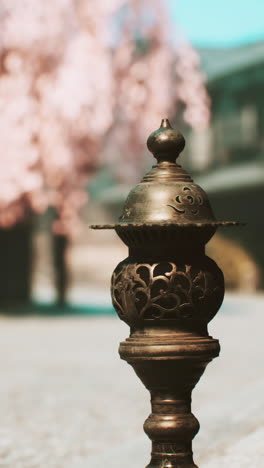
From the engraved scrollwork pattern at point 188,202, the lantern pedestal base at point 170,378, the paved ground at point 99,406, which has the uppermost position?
the engraved scrollwork pattern at point 188,202

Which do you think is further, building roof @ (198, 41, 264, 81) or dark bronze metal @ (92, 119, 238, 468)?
building roof @ (198, 41, 264, 81)

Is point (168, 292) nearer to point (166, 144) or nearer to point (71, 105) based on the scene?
point (166, 144)

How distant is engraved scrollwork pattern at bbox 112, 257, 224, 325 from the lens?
4.04 metres

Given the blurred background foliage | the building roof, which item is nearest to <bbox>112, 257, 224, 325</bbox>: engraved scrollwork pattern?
the blurred background foliage

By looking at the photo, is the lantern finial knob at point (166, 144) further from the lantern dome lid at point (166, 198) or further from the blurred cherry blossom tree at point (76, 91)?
the blurred cherry blossom tree at point (76, 91)

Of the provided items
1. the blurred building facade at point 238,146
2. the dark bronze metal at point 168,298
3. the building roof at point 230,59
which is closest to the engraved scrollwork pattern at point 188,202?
the dark bronze metal at point 168,298

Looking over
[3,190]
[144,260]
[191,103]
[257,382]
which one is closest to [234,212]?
[191,103]

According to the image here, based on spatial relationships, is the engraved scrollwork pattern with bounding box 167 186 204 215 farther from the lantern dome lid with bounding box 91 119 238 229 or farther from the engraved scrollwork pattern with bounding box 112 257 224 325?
the engraved scrollwork pattern with bounding box 112 257 224 325

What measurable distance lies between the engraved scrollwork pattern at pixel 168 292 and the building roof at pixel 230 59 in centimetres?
2805

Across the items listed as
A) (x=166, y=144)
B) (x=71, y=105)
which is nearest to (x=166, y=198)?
(x=166, y=144)

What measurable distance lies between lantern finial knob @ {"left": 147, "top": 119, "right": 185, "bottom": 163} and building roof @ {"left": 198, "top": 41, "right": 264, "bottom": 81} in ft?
90.9

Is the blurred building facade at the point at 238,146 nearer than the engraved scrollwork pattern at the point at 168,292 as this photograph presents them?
No

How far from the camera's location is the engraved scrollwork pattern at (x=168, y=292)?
4.04 meters

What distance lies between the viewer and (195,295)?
13.3 feet
